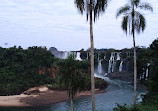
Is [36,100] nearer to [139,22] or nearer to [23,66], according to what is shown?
[23,66]

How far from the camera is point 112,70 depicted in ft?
232

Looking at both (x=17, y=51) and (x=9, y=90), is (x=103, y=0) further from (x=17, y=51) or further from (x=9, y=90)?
(x=17, y=51)

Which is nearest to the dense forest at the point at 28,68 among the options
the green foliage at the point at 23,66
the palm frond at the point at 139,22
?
the green foliage at the point at 23,66

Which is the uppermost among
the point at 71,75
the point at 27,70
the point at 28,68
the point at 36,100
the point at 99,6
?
the point at 99,6

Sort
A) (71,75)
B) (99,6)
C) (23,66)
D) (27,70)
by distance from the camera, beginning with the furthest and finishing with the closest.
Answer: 1. (23,66)
2. (27,70)
3. (71,75)
4. (99,6)

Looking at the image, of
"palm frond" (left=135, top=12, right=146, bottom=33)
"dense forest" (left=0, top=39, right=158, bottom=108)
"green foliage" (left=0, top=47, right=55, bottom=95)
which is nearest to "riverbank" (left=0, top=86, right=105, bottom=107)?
"dense forest" (left=0, top=39, right=158, bottom=108)

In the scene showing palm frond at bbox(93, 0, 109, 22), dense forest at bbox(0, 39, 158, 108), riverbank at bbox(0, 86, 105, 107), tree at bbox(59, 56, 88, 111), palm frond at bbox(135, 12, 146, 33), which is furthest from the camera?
dense forest at bbox(0, 39, 158, 108)

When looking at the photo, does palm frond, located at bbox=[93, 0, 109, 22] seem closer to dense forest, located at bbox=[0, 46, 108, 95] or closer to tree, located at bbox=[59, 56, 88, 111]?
tree, located at bbox=[59, 56, 88, 111]

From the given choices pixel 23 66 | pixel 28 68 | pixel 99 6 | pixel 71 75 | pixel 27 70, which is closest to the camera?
pixel 99 6

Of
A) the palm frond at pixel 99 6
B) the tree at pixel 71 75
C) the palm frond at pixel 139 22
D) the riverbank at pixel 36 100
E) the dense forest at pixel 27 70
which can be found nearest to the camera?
the palm frond at pixel 99 6

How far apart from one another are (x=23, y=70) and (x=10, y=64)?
13.1ft

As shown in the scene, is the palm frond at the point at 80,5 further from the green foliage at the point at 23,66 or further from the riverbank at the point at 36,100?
the green foliage at the point at 23,66

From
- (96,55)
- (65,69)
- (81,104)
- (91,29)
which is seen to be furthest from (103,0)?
(96,55)

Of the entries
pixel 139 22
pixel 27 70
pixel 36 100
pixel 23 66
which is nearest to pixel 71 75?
pixel 139 22
